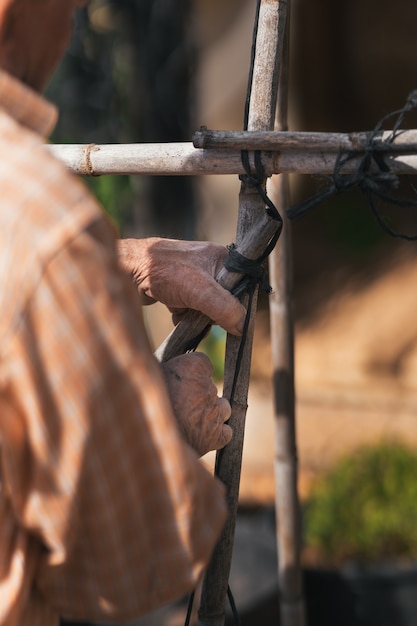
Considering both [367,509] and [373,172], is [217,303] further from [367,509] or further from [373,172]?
[367,509]

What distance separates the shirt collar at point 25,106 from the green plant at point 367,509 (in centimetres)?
212

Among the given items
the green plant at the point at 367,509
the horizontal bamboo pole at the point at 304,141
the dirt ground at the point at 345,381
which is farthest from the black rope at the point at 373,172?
the dirt ground at the point at 345,381

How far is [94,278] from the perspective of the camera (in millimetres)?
720

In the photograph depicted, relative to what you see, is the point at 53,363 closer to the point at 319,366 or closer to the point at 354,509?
the point at 354,509

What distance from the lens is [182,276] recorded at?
3.97 feet

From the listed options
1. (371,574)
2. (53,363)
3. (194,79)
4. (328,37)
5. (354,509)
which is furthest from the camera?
(328,37)

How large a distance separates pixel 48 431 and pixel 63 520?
3.5 inches

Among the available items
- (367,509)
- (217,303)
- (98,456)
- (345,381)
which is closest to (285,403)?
(217,303)

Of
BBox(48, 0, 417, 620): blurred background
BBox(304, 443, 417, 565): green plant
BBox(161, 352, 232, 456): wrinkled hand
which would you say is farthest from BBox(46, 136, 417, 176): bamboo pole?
BBox(48, 0, 417, 620): blurred background

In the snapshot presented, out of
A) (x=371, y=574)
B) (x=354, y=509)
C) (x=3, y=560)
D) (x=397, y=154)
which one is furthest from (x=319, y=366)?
(x=3, y=560)

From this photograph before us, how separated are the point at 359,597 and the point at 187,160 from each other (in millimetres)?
1721

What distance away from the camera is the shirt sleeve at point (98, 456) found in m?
0.71

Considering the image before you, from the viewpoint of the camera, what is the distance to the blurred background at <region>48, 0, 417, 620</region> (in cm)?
354

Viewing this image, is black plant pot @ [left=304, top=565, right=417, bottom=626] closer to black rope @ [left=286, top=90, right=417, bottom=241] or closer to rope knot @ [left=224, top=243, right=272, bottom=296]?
rope knot @ [left=224, top=243, right=272, bottom=296]
